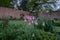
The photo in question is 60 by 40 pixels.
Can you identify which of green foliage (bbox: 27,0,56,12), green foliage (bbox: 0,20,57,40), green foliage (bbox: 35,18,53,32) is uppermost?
green foliage (bbox: 0,20,57,40)

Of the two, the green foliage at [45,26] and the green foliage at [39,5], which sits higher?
the green foliage at [45,26]

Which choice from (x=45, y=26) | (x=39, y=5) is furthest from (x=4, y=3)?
(x=45, y=26)

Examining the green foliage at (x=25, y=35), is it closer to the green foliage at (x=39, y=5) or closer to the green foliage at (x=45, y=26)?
the green foliage at (x=45, y=26)

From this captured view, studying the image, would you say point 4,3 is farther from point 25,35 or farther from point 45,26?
point 25,35

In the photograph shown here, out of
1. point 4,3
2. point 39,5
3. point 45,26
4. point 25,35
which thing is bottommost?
point 39,5

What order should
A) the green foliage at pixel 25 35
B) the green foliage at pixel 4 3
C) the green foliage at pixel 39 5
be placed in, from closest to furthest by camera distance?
the green foliage at pixel 25 35, the green foliage at pixel 39 5, the green foliage at pixel 4 3

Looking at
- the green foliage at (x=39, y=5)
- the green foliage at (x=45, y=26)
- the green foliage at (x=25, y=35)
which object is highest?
the green foliage at (x=25, y=35)

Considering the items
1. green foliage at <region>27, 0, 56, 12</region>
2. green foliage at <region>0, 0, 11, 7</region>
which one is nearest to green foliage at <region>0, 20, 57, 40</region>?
green foliage at <region>27, 0, 56, 12</region>

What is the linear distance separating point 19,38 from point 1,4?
2689 cm

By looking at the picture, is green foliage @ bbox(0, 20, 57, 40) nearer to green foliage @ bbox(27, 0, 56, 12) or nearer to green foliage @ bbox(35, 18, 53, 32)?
green foliage @ bbox(35, 18, 53, 32)

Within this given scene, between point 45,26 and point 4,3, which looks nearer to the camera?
point 45,26

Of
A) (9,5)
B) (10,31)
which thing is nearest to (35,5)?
(9,5)

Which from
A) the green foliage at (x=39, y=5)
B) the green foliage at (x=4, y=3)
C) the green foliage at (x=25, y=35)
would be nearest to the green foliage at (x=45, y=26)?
the green foliage at (x=25, y=35)

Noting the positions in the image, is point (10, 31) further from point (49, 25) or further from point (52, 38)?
point (49, 25)
